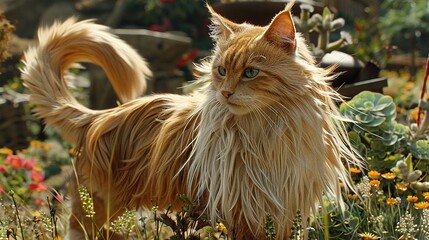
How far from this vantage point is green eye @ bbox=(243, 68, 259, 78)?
275cm

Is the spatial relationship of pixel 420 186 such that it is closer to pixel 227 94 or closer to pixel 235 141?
pixel 235 141

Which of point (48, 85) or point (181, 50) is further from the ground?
point (48, 85)

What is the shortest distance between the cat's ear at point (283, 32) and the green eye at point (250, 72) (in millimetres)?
155

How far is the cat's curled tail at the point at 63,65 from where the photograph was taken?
3584mm

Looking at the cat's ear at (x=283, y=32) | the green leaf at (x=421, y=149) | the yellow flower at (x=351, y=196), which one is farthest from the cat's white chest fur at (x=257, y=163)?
the green leaf at (x=421, y=149)

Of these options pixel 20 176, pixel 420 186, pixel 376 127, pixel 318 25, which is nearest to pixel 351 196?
pixel 420 186

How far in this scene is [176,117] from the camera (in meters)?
3.22

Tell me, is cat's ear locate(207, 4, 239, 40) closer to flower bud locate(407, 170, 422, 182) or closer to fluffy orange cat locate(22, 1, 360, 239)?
fluffy orange cat locate(22, 1, 360, 239)

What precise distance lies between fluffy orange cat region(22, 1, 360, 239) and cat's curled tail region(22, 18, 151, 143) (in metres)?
0.10

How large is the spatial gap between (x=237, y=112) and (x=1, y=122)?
4.16 m

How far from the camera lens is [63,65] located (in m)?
3.71

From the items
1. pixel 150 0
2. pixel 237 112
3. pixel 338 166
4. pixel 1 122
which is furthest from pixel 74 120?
pixel 150 0

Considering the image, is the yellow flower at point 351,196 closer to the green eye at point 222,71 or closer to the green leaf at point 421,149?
the green leaf at point 421,149

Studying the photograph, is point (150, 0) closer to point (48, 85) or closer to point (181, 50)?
point (181, 50)
